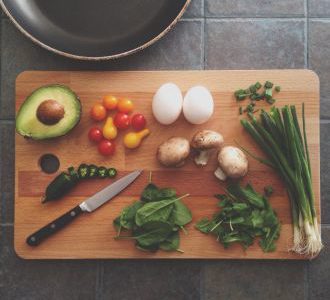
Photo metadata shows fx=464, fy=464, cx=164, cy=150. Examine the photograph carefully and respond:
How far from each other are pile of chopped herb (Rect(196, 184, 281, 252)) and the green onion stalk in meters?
0.06

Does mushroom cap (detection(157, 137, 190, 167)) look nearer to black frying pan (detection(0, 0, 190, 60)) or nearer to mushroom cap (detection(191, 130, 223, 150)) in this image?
mushroom cap (detection(191, 130, 223, 150))

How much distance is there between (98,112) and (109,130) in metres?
0.05

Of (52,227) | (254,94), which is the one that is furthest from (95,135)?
(254,94)

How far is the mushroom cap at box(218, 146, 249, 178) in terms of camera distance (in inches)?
42.3

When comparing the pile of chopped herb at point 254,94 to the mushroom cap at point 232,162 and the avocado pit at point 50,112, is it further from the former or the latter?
the avocado pit at point 50,112

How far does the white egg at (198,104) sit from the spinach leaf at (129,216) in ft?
0.81

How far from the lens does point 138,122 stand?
112 cm

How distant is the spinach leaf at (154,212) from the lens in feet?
3.56

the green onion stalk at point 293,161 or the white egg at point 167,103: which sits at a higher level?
the white egg at point 167,103

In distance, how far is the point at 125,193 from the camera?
1.14 meters

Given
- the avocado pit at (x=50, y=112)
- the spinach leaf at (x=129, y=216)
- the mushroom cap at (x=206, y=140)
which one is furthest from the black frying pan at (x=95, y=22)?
the spinach leaf at (x=129, y=216)

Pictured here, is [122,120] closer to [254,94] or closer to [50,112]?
[50,112]

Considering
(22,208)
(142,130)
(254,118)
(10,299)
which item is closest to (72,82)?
(142,130)

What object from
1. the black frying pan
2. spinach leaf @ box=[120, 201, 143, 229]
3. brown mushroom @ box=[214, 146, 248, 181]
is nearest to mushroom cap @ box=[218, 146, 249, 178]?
brown mushroom @ box=[214, 146, 248, 181]
